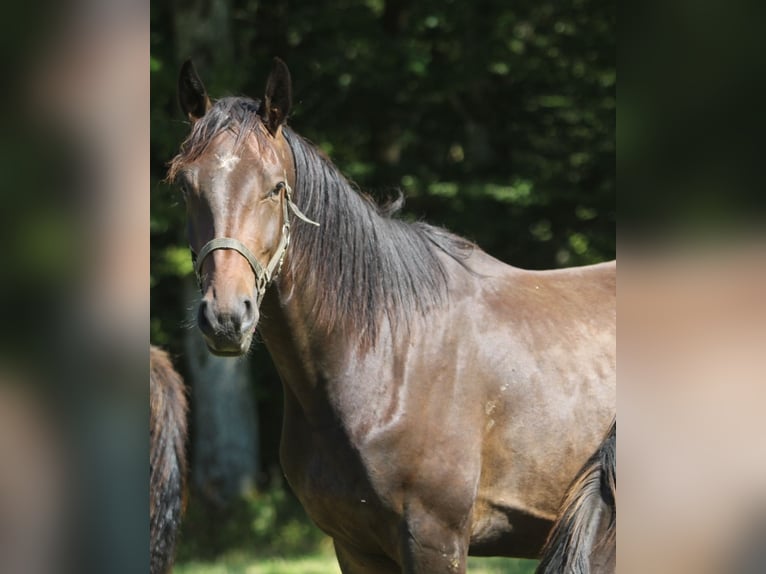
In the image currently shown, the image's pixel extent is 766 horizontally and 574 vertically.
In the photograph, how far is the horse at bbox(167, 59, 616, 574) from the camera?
3.00 meters

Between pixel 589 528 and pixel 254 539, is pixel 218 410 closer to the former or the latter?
pixel 254 539

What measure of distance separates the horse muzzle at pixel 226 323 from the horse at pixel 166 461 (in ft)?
2.66

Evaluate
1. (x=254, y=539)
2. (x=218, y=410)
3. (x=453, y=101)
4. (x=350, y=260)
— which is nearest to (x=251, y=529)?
(x=254, y=539)

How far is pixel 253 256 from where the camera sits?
9.53ft

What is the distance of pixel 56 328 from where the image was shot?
0.67 meters

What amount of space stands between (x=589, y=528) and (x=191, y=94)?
2261 millimetres

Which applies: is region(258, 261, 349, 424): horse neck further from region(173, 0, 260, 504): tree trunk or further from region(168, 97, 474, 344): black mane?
region(173, 0, 260, 504): tree trunk

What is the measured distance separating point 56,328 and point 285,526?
25.9ft

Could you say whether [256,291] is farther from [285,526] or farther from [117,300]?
[285,526]

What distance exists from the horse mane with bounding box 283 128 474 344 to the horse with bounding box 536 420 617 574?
5.18ft

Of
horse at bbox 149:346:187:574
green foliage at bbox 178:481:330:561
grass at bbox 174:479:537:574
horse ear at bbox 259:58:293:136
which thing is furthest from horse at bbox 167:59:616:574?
green foliage at bbox 178:481:330:561

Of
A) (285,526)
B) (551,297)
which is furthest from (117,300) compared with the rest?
(285,526)

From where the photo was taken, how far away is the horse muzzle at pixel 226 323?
108 inches

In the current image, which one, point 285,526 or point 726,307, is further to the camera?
point 285,526
